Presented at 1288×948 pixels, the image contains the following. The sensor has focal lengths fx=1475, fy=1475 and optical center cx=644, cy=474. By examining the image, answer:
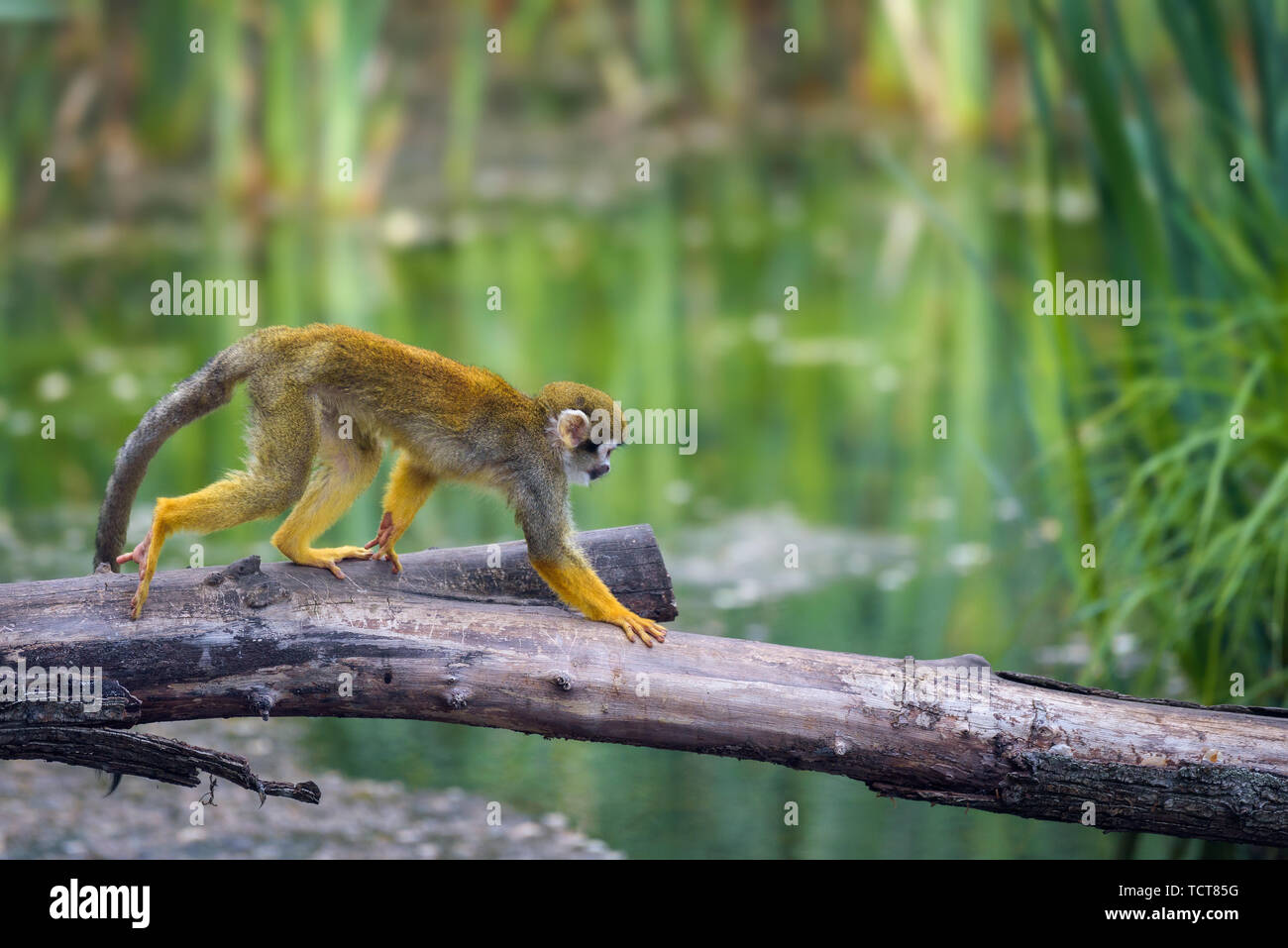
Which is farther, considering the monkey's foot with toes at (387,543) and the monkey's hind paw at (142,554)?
the monkey's foot with toes at (387,543)

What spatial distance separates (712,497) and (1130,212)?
331 cm

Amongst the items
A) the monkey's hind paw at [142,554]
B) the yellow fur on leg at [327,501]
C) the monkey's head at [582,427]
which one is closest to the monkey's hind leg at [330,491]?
the yellow fur on leg at [327,501]

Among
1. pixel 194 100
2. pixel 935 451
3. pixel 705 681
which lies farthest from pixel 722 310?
pixel 705 681

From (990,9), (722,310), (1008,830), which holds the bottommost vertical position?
(1008,830)

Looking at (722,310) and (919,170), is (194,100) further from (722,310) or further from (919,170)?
(919,170)

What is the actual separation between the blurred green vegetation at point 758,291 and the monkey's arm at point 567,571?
55.4 inches

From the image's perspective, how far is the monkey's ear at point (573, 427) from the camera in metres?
4.15

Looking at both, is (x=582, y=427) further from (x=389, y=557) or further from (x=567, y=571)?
(x=389, y=557)

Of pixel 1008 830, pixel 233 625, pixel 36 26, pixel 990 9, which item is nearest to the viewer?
pixel 233 625

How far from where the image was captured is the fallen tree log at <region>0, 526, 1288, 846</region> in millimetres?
3516

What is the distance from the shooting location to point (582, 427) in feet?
13.6

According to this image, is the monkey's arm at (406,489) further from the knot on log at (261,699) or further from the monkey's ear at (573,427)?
the knot on log at (261,699)

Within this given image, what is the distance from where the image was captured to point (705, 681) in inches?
143

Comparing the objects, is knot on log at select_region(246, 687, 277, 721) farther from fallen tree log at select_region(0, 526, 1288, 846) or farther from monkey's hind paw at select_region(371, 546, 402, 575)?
monkey's hind paw at select_region(371, 546, 402, 575)
